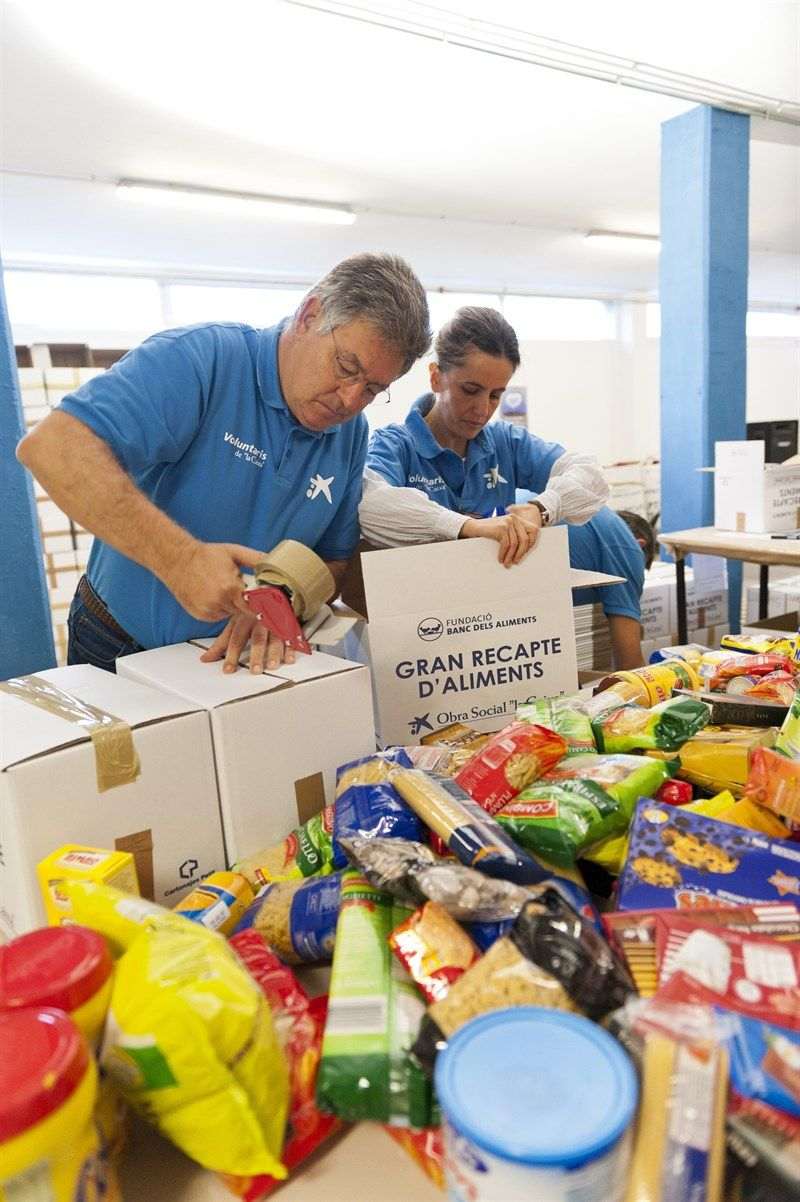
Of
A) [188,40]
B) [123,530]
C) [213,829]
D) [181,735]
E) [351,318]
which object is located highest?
[188,40]

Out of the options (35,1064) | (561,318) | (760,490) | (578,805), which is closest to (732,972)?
(578,805)

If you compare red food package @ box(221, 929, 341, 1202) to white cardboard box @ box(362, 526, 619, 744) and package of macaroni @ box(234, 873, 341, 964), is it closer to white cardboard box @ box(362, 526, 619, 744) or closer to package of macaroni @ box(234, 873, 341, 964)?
package of macaroni @ box(234, 873, 341, 964)

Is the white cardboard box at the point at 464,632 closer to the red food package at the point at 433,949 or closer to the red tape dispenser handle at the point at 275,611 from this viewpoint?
the red tape dispenser handle at the point at 275,611

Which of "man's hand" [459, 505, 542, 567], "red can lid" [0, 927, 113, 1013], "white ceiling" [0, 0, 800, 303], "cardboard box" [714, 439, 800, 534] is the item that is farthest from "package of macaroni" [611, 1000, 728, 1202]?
"white ceiling" [0, 0, 800, 303]

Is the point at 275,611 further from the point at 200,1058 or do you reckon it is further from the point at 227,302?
the point at 227,302

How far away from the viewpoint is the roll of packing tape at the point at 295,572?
1.16 m

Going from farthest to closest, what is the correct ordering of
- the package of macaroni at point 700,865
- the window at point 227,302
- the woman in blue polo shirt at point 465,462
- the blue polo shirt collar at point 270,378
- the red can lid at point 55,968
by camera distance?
the window at point 227,302 → the woman in blue polo shirt at point 465,462 → the blue polo shirt collar at point 270,378 → the package of macaroni at point 700,865 → the red can lid at point 55,968

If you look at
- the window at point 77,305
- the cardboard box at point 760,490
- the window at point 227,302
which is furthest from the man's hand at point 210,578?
the window at point 227,302

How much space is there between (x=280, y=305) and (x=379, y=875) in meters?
9.23

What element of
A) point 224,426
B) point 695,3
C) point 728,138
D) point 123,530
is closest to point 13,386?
point 224,426

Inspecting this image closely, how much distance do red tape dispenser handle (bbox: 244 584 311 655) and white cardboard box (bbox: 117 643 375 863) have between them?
4cm

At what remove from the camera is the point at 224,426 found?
142cm

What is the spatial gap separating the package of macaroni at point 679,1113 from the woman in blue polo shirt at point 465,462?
1087mm

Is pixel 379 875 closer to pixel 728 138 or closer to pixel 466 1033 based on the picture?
pixel 466 1033
